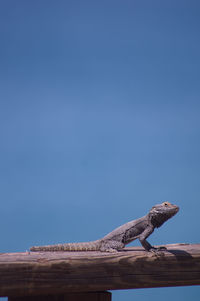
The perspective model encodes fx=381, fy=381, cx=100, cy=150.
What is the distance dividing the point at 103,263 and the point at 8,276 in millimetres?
650

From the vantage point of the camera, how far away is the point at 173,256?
114 inches

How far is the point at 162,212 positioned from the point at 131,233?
459 mm

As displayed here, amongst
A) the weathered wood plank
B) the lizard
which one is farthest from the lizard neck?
Answer: the weathered wood plank

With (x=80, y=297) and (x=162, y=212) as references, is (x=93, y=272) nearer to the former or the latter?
(x=80, y=297)

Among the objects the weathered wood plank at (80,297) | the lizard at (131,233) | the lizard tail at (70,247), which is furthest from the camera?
the lizard at (131,233)

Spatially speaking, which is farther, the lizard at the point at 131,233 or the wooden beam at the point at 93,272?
the lizard at the point at 131,233

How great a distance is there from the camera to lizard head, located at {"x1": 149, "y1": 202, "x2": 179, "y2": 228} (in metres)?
3.58

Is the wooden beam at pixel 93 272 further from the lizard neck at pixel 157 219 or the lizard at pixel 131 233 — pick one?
the lizard neck at pixel 157 219

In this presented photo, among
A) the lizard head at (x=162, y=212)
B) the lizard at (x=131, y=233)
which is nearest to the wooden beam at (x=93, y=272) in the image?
the lizard at (x=131, y=233)

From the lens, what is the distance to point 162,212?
12.0 feet

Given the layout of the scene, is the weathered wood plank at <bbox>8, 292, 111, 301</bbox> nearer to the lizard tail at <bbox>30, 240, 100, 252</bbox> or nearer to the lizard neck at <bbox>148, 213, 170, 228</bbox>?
the lizard tail at <bbox>30, 240, 100, 252</bbox>

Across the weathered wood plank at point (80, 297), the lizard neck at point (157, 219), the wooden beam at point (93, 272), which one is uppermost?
the lizard neck at point (157, 219)

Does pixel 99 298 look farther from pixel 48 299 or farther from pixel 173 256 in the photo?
pixel 173 256

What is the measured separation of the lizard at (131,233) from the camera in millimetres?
3555
